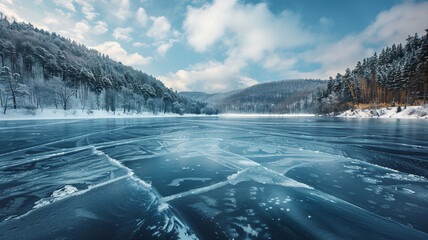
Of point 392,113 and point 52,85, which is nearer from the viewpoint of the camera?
point 392,113

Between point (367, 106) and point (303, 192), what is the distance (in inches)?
2369

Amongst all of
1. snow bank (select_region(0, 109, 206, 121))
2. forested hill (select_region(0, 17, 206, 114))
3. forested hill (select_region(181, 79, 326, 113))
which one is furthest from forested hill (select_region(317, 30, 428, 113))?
snow bank (select_region(0, 109, 206, 121))

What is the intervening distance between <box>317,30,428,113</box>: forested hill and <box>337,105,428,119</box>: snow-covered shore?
3501mm

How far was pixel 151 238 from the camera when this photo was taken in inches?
82.4

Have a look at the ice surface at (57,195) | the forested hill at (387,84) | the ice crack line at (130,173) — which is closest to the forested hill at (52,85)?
the ice crack line at (130,173)

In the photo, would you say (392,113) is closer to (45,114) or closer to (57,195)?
(57,195)

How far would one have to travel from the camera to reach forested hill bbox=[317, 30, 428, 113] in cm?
3703

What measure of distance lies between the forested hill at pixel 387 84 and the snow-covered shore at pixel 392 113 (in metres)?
3.50

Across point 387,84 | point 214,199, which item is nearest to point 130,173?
point 214,199

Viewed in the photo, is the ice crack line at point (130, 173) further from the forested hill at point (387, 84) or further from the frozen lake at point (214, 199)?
the forested hill at point (387, 84)

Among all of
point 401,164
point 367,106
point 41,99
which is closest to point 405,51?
point 367,106

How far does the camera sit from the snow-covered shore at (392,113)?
99.9ft

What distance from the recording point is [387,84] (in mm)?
45531

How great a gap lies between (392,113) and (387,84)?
47.9 feet
